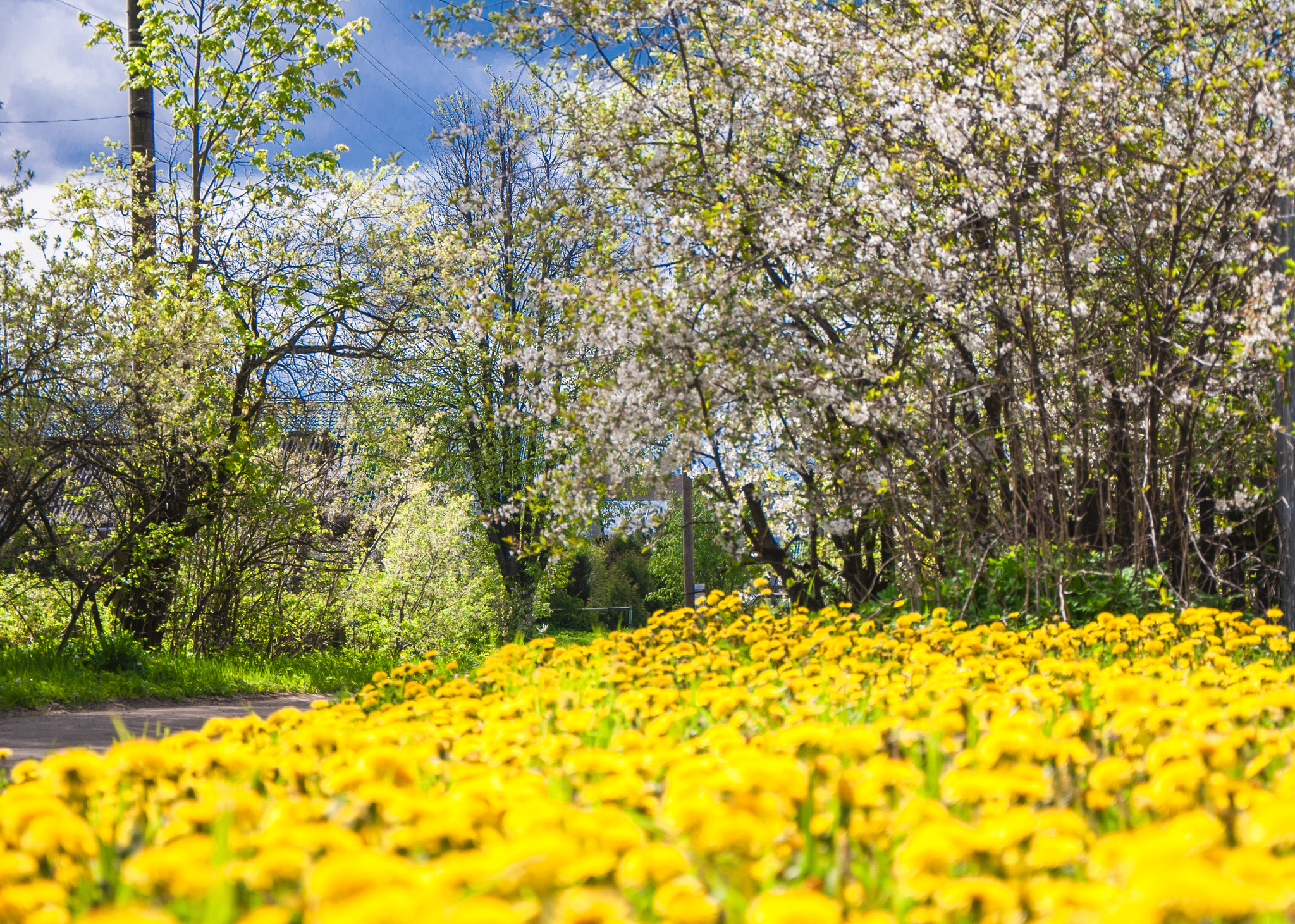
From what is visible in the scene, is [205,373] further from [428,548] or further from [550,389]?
[428,548]

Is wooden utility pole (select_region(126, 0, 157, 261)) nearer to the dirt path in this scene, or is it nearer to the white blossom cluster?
the dirt path

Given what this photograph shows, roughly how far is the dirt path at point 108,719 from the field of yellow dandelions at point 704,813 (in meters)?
2.66

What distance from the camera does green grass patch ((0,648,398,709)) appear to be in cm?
698

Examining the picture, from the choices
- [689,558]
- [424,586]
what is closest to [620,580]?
[689,558]

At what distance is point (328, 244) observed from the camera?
11117mm

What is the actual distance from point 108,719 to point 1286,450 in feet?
24.8

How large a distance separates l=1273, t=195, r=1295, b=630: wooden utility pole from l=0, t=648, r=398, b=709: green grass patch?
582cm

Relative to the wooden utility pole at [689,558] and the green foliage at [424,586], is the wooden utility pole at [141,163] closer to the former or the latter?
the green foliage at [424,586]

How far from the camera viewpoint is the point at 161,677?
8.05 m

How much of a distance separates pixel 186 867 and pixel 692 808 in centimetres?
72

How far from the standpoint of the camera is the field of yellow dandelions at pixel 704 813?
1196 millimetres

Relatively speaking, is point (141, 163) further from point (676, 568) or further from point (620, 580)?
point (676, 568)

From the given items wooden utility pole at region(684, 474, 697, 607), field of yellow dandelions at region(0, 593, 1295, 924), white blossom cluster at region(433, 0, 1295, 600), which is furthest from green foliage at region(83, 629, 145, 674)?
wooden utility pole at region(684, 474, 697, 607)

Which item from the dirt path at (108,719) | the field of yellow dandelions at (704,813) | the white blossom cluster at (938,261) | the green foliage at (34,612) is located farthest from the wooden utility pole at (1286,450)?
the green foliage at (34,612)
